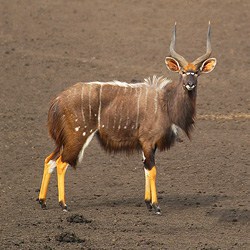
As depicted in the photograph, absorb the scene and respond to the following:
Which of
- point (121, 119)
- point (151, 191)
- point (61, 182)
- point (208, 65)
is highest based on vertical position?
point (208, 65)

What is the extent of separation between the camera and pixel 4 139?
19594 mm

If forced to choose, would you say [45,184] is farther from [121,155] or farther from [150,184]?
[121,155]

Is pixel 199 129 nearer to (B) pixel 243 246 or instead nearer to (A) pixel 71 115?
(A) pixel 71 115

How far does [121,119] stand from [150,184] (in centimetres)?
107

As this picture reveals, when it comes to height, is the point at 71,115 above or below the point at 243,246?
above

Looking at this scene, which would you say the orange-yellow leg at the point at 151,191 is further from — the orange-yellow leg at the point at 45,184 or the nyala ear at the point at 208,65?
the nyala ear at the point at 208,65

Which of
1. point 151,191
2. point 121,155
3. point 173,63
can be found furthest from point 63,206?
point 121,155

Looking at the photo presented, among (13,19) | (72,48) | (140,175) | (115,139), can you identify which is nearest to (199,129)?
(140,175)

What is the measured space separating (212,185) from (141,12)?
11751 mm

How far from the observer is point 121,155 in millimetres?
18578

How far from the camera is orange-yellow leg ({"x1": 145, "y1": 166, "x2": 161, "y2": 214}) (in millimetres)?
15188

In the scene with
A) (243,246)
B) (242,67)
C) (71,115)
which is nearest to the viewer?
(243,246)

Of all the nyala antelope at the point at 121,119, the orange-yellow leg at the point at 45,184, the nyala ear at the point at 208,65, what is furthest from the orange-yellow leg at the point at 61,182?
the nyala ear at the point at 208,65

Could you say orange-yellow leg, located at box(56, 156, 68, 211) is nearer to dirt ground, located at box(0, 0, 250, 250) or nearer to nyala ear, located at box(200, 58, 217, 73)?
dirt ground, located at box(0, 0, 250, 250)
